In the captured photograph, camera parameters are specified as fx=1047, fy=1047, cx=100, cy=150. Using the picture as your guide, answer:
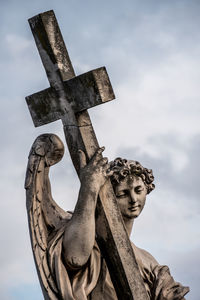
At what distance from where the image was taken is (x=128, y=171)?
11406 mm

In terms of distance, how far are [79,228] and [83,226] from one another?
0.16 ft

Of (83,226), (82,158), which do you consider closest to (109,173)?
(82,158)

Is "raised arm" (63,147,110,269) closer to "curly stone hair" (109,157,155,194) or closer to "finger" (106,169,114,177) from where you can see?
"finger" (106,169,114,177)

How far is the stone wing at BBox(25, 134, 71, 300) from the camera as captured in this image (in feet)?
34.9

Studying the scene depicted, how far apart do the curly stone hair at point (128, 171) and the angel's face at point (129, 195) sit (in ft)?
0.21

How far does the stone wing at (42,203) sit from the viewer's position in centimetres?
1063

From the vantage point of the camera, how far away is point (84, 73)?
35.2ft

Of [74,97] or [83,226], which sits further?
[74,97]

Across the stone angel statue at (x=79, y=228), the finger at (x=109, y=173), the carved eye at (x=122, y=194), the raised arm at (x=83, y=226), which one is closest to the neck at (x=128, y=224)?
the stone angel statue at (x=79, y=228)

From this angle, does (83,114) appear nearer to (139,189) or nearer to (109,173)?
(109,173)

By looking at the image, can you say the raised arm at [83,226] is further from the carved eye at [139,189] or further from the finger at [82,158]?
the carved eye at [139,189]

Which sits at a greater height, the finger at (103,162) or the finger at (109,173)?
the finger at (103,162)

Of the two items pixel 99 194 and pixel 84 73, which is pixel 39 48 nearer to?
pixel 84 73

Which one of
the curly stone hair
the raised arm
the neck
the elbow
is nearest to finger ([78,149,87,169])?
the raised arm
